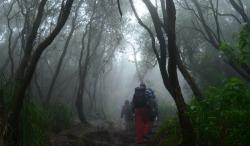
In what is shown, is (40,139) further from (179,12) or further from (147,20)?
(147,20)

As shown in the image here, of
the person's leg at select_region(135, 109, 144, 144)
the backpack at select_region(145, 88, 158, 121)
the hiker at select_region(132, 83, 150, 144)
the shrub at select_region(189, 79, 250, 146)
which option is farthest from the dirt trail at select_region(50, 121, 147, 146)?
the shrub at select_region(189, 79, 250, 146)

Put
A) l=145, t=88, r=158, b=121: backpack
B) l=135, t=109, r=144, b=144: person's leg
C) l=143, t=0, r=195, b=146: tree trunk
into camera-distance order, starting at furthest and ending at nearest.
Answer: l=145, t=88, r=158, b=121: backpack, l=135, t=109, r=144, b=144: person's leg, l=143, t=0, r=195, b=146: tree trunk

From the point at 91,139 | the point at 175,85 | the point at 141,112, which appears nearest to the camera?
the point at 175,85

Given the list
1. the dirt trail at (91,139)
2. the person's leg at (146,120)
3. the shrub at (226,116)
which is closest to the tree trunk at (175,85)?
the shrub at (226,116)

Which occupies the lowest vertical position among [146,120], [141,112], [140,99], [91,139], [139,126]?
[91,139]

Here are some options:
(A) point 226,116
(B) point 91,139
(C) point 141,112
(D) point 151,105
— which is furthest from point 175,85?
(B) point 91,139

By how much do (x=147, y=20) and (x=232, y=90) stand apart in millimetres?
26926

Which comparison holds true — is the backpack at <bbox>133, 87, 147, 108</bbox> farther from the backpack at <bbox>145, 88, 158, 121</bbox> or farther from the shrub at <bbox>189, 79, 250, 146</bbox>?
the shrub at <bbox>189, 79, 250, 146</bbox>

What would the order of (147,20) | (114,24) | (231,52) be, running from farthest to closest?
(147,20), (114,24), (231,52)

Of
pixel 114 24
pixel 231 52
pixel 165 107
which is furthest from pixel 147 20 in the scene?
pixel 231 52

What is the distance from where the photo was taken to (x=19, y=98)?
699 centimetres

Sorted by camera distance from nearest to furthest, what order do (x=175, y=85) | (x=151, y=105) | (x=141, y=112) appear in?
(x=175, y=85), (x=151, y=105), (x=141, y=112)

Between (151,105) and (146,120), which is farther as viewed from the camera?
(146,120)

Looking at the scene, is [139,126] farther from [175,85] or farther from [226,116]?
[226,116]
